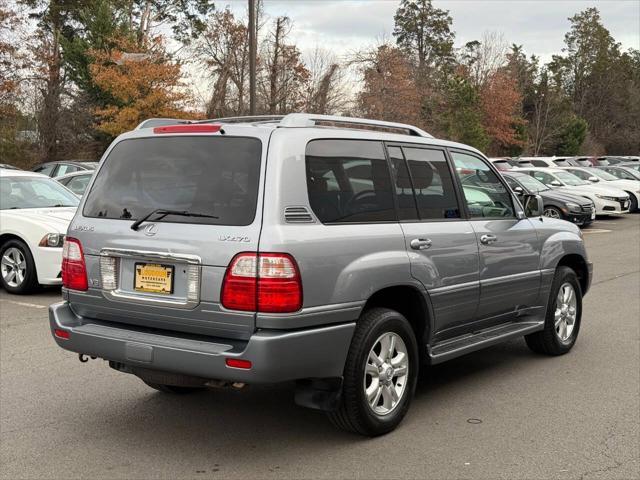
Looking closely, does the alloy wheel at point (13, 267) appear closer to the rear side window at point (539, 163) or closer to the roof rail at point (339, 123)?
the roof rail at point (339, 123)

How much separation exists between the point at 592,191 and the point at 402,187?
18.8m

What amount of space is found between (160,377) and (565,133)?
5833 cm

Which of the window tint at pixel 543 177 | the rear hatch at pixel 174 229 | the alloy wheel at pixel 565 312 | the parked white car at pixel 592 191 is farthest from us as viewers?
the window tint at pixel 543 177

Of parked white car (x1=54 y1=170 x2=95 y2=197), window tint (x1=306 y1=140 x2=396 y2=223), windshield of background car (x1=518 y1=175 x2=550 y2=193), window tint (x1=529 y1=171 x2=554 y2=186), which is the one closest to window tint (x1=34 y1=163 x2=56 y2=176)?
parked white car (x1=54 y1=170 x2=95 y2=197)

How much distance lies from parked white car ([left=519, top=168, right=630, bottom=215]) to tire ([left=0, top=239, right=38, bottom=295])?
→ 16078 millimetres

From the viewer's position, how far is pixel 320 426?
4488mm

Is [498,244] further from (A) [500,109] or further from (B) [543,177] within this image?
(A) [500,109]

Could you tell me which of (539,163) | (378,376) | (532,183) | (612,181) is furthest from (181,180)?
(539,163)

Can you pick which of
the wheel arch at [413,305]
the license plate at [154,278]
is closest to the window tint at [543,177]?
the wheel arch at [413,305]

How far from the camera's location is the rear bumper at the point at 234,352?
11.9 ft

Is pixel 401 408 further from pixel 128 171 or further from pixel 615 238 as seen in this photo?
pixel 615 238

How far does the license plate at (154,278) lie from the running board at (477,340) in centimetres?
179

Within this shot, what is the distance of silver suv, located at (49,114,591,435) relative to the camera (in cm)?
370

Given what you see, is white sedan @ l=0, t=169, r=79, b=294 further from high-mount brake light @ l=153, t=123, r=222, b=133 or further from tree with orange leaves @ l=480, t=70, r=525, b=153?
tree with orange leaves @ l=480, t=70, r=525, b=153
